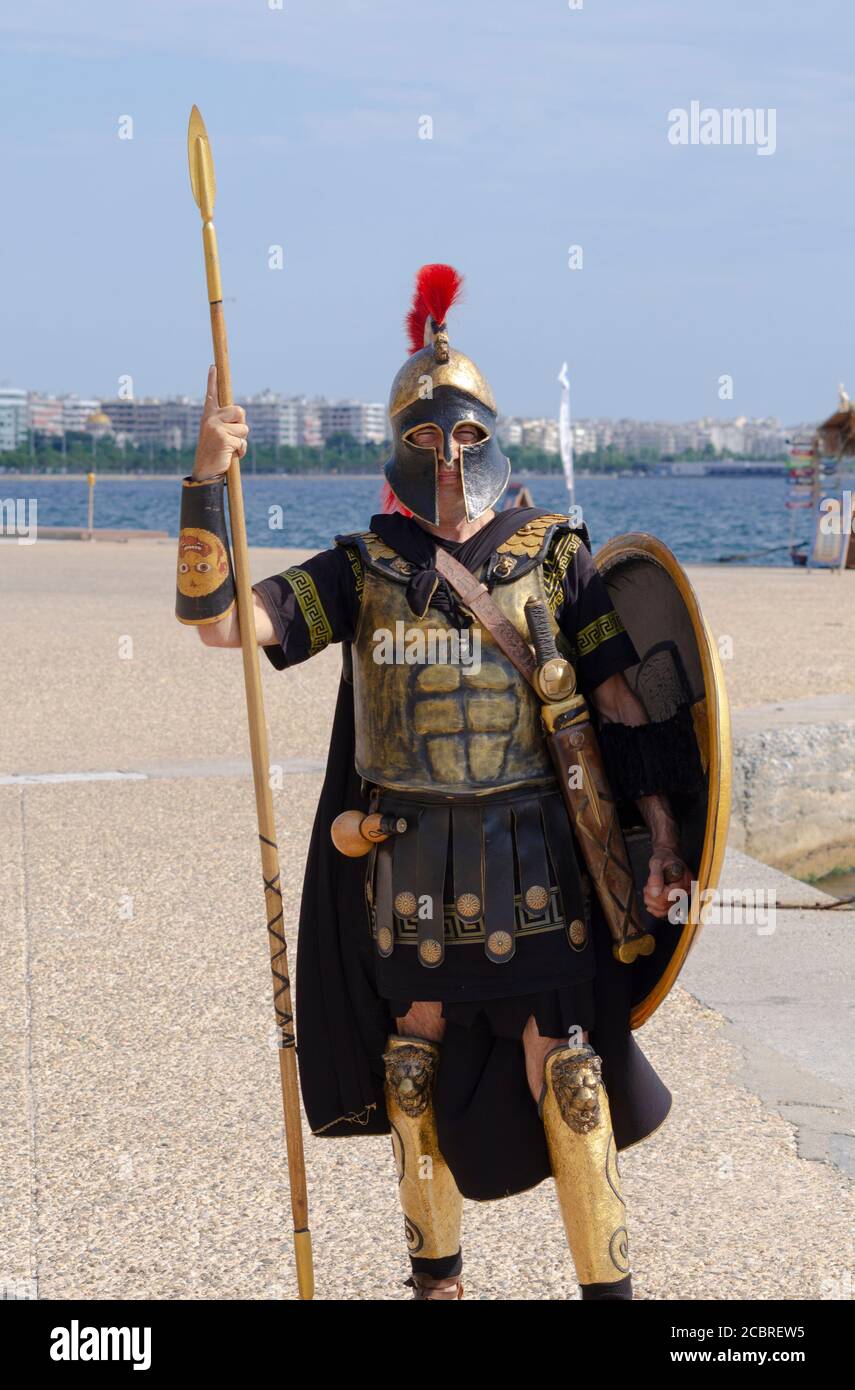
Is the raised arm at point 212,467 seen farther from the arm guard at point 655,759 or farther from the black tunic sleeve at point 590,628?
the arm guard at point 655,759

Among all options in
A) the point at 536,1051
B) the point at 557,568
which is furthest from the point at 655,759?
the point at 536,1051

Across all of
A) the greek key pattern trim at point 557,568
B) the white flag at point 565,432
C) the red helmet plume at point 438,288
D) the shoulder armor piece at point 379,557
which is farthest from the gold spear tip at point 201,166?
the white flag at point 565,432

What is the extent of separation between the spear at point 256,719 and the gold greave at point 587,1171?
48 centimetres

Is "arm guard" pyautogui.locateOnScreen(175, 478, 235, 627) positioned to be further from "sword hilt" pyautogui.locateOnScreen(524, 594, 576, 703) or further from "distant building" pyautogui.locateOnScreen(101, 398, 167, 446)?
"distant building" pyautogui.locateOnScreen(101, 398, 167, 446)

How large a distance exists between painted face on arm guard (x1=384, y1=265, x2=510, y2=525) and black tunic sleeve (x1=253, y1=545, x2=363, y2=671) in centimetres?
18

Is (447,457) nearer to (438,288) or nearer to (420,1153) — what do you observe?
(438,288)

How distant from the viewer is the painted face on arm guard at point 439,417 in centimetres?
324

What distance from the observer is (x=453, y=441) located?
323cm

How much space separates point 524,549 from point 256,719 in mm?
592

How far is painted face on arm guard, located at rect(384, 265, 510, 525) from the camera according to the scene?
3240mm

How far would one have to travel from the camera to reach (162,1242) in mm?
3680

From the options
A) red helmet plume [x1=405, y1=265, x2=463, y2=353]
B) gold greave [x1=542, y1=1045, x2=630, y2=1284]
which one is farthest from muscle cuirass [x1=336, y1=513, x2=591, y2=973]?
red helmet plume [x1=405, y1=265, x2=463, y2=353]

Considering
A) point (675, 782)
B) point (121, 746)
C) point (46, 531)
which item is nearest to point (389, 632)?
point (675, 782)

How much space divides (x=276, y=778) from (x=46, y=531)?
23366 mm
